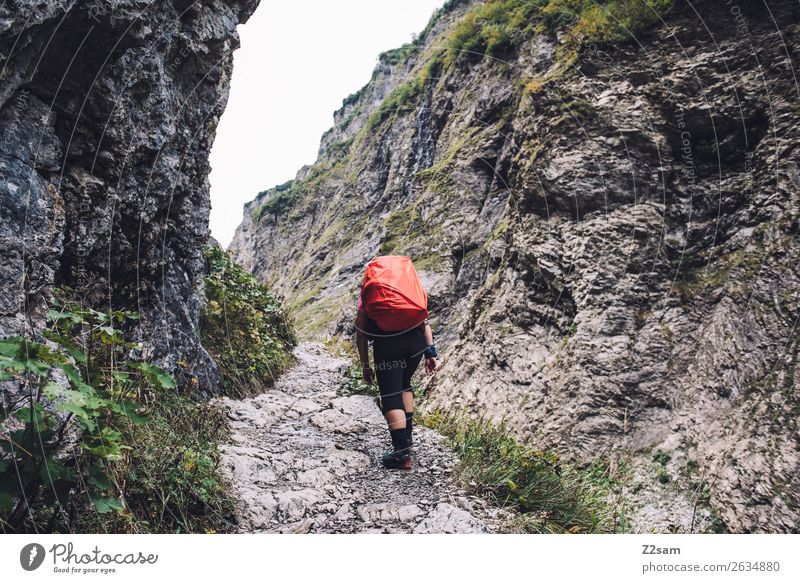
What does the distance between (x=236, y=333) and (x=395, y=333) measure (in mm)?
3914

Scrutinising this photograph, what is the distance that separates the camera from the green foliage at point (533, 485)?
3621 mm

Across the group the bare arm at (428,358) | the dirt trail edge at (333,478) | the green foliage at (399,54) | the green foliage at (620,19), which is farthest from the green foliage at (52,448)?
the green foliage at (399,54)

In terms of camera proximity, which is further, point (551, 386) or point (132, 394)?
point (551, 386)

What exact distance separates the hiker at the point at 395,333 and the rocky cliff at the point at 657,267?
1508 millimetres

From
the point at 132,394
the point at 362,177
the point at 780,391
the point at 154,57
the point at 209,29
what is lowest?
the point at 780,391

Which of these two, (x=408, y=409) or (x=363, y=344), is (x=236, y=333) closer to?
(x=363, y=344)

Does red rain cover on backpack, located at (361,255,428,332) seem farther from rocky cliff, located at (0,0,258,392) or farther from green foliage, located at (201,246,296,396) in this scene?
green foliage, located at (201,246,296,396)

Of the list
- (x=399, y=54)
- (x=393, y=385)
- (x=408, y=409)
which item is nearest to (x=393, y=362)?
(x=393, y=385)

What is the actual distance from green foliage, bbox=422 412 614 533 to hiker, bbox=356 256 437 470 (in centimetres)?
68

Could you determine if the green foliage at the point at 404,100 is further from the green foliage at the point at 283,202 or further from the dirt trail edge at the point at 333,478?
the dirt trail edge at the point at 333,478
